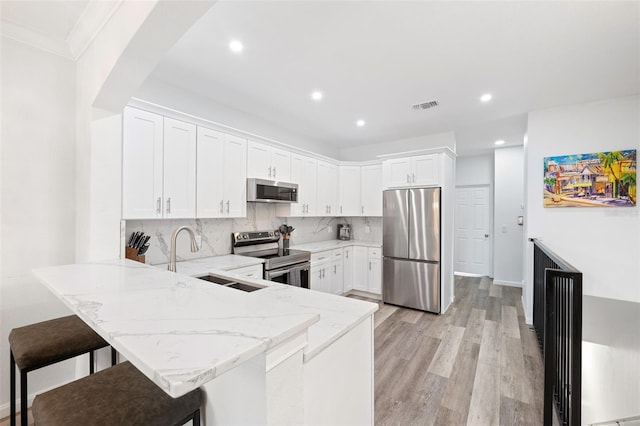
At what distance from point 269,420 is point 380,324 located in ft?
10.4

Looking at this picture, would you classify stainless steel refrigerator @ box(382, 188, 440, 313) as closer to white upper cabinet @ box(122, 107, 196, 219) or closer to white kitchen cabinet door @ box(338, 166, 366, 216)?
white kitchen cabinet door @ box(338, 166, 366, 216)

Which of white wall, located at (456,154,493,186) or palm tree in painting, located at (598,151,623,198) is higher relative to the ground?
white wall, located at (456,154,493,186)

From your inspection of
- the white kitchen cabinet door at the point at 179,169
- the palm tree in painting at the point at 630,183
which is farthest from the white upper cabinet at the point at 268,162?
the palm tree in painting at the point at 630,183

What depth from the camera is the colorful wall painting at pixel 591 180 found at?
3.15 meters

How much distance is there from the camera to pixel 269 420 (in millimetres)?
740

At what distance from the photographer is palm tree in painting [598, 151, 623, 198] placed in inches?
126

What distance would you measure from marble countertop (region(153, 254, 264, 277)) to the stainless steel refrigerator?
2.14 meters

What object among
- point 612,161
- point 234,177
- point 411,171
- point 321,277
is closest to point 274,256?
point 321,277

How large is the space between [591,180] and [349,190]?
3.28 meters

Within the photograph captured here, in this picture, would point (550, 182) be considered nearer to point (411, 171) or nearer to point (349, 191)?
point (411, 171)

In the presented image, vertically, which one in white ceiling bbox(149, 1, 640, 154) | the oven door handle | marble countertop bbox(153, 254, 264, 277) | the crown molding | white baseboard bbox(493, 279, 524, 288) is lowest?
white baseboard bbox(493, 279, 524, 288)

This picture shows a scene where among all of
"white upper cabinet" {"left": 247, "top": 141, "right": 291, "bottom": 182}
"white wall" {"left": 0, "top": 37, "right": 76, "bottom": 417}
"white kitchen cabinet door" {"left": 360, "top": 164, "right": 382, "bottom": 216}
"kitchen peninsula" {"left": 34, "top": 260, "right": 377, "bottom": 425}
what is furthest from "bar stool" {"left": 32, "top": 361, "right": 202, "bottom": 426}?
"white kitchen cabinet door" {"left": 360, "top": 164, "right": 382, "bottom": 216}

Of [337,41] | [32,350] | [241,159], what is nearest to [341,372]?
[32,350]

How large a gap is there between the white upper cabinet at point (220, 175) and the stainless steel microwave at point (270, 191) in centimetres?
Answer: 9
